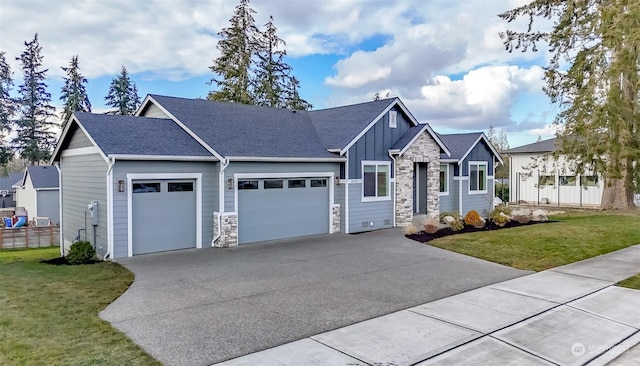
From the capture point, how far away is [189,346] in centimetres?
512

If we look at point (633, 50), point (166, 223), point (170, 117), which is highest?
point (633, 50)

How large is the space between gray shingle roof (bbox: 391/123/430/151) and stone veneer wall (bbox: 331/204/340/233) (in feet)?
11.5

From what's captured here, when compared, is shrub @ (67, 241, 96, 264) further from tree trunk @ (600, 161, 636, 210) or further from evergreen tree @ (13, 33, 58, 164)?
evergreen tree @ (13, 33, 58, 164)

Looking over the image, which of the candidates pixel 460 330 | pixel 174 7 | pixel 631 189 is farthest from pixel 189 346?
pixel 631 189

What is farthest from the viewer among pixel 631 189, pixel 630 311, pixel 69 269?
pixel 631 189

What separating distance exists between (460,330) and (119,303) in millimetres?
5247

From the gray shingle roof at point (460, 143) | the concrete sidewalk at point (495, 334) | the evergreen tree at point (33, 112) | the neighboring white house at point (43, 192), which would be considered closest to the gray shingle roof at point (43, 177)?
the neighboring white house at point (43, 192)

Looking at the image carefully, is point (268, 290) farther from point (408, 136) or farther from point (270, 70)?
point (270, 70)

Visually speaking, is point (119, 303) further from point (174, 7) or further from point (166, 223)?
point (174, 7)

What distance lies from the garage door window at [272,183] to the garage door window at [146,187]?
11.0ft

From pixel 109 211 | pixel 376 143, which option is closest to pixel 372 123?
pixel 376 143

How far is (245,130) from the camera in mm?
14672

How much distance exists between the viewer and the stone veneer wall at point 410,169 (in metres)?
17.0

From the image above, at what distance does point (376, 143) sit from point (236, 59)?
19118 millimetres
